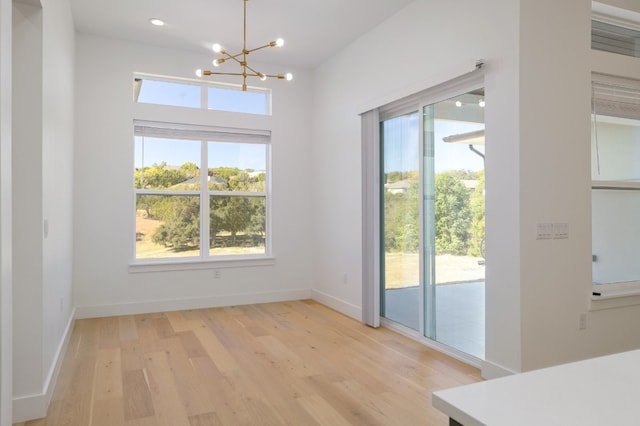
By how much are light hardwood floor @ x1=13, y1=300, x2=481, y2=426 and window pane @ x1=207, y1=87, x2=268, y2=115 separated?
276 cm

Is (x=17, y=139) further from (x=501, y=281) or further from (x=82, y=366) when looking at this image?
(x=501, y=281)

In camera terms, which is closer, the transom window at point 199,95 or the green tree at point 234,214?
the transom window at point 199,95

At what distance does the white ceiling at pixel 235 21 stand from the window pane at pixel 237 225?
197 centimetres

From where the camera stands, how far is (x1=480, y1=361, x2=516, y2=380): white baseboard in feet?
9.91

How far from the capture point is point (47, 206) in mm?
2879

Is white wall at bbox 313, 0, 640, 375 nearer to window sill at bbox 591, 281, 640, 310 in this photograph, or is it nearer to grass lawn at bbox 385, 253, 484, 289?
window sill at bbox 591, 281, 640, 310

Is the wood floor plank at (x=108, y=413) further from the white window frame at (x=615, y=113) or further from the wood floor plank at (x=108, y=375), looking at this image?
the white window frame at (x=615, y=113)

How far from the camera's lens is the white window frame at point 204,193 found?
5.24 m

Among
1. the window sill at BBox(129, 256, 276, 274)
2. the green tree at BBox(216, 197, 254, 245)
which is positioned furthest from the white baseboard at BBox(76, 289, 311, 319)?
the green tree at BBox(216, 197, 254, 245)

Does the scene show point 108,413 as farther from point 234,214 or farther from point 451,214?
point 234,214

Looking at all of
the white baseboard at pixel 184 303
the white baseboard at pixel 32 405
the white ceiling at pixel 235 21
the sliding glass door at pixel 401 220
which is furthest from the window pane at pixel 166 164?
the white baseboard at pixel 32 405

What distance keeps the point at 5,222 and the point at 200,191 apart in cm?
400

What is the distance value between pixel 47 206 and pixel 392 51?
3.38 meters

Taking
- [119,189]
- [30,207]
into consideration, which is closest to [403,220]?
[30,207]
